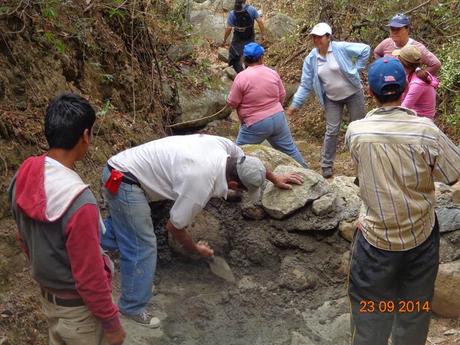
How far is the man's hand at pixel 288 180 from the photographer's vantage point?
456cm

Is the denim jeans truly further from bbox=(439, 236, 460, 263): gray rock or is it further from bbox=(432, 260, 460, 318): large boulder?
bbox=(432, 260, 460, 318): large boulder

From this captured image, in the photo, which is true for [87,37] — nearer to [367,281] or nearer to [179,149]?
[179,149]

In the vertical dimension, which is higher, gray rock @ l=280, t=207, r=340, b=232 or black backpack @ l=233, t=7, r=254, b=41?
black backpack @ l=233, t=7, r=254, b=41

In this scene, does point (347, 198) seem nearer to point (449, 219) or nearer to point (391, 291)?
point (449, 219)

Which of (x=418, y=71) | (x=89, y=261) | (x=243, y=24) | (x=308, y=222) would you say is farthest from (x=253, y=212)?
(x=243, y=24)

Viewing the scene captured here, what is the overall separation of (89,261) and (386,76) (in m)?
1.67

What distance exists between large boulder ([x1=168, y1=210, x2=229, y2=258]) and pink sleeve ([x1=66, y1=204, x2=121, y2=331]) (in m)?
2.19

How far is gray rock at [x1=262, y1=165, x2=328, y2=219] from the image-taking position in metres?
4.55

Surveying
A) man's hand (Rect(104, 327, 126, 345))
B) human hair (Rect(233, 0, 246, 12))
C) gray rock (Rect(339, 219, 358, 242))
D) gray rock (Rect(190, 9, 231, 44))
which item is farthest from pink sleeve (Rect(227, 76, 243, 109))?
gray rock (Rect(190, 9, 231, 44))

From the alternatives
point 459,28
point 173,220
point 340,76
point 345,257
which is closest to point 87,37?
point 340,76

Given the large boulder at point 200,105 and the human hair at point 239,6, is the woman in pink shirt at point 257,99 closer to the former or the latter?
the large boulder at point 200,105

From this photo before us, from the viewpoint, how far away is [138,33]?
668 cm

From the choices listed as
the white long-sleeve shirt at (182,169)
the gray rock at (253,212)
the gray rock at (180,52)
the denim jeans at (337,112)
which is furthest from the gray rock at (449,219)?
the gray rock at (180,52)

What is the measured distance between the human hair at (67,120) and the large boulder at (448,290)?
280cm
